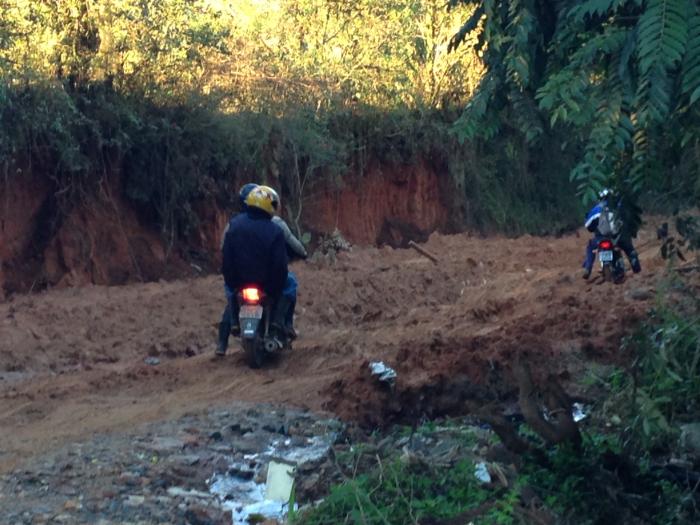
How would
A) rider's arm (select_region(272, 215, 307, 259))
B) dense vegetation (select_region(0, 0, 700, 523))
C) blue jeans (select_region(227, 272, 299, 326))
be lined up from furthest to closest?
blue jeans (select_region(227, 272, 299, 326)), rider's arm (select_region(272, 215, 307, 259)), dense vegetation (select_region(0, 0, 700, 523))

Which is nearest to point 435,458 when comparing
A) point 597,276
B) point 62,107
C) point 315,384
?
point 315,384

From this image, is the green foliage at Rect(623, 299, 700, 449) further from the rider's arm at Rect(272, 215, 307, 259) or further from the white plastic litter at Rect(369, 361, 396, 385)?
the rider's arm at Rect(272, 215, 307, 259)

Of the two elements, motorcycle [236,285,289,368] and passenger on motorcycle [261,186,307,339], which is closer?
motorcycle [236,285,289,368]

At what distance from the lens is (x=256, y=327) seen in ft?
36.1

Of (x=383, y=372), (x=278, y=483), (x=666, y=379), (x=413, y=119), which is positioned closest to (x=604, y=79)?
(x=666, y=379)

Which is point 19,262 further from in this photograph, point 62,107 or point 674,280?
point 674,280

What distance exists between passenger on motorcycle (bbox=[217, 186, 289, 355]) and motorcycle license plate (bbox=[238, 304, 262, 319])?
0.26 m

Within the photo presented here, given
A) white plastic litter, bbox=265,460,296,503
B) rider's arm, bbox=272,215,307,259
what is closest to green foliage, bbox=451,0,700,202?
white plastic litter, bbox=265,460,296,503

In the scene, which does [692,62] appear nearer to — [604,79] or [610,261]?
[604,79]

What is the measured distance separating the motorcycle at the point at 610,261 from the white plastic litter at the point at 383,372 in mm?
6432

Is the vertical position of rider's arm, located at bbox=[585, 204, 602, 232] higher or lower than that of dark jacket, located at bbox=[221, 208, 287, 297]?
higher

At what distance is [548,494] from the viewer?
6.60 m

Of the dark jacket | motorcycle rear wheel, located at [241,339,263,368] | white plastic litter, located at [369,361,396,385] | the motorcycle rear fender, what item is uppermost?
the dark jacket

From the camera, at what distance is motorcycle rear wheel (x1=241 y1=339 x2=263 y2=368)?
11.1 metres
